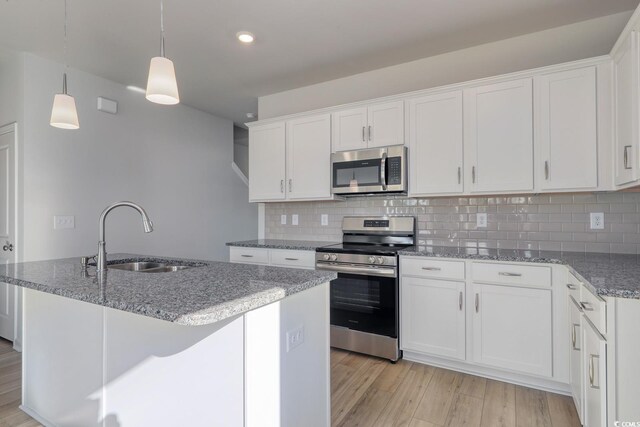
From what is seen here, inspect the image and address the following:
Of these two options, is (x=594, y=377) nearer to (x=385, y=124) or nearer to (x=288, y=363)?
(x=288, y=363)

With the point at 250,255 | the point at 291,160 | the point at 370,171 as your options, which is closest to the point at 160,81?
the point at 370,171

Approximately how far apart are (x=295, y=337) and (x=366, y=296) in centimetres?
150

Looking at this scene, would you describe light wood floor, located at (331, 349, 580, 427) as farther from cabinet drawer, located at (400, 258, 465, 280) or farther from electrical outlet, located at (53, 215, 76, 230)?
electrical outlet, located at (53, 215, 76, 230)

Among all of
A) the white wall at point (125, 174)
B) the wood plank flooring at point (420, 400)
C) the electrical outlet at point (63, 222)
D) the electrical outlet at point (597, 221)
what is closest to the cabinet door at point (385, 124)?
the electrical outlet at point (597, 221)

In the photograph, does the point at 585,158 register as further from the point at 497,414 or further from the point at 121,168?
the point at 121,168

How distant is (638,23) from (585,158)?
863mm

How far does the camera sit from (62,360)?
178cm

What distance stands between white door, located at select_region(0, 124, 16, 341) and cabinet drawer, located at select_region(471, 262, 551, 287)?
3.98 metres

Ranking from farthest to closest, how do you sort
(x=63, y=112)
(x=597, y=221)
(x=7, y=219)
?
(x=7, y=219) < (x=597, y=221) < (x=63, y=112)

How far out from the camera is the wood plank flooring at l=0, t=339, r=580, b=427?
2002 mm

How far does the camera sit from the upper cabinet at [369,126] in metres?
3.04

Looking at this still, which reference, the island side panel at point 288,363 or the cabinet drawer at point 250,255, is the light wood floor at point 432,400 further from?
the cabinet drawer at point 250,255

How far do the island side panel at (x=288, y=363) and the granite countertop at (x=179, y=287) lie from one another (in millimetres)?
79

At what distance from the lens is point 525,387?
7.83ft
